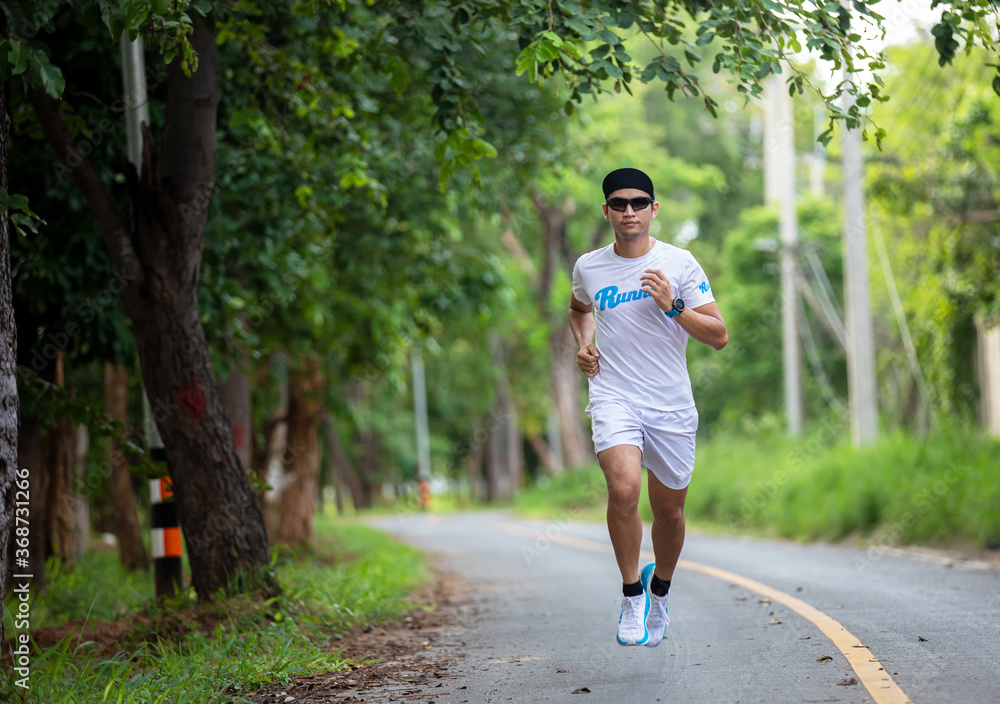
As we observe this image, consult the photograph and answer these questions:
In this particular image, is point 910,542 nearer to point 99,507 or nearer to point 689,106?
point 99,507

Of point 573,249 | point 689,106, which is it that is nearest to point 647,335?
point 573,249

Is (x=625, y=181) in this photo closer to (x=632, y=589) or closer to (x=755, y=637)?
(x=632, y=589)

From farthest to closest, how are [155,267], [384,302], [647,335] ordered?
1. [384,302]
2. [155,267]
3. [647,335]

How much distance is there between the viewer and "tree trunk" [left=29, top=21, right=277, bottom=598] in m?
7.71

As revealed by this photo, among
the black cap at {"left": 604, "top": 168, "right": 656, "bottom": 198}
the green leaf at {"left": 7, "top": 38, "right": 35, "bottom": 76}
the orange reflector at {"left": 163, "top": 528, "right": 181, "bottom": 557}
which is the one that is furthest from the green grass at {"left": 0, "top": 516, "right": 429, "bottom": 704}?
the black cap at {"left": 604, "top": 168, "right": 656, "bottom": 198}

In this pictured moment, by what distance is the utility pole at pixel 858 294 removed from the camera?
705 inches

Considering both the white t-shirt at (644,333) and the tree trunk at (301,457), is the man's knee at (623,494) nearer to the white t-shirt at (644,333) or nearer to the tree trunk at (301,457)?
the white t-shirt at (644,333)

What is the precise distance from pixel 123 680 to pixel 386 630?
2.64 m

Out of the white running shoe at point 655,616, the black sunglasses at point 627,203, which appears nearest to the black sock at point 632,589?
the white running shoe at point 655,616

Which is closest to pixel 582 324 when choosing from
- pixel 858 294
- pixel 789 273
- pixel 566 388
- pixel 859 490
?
pixel 859 490

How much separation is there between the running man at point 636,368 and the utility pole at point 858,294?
1291 cm

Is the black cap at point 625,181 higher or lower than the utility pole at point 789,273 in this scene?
lower

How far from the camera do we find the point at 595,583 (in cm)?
1089

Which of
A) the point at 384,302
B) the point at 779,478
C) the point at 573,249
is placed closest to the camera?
the point at 384,302
